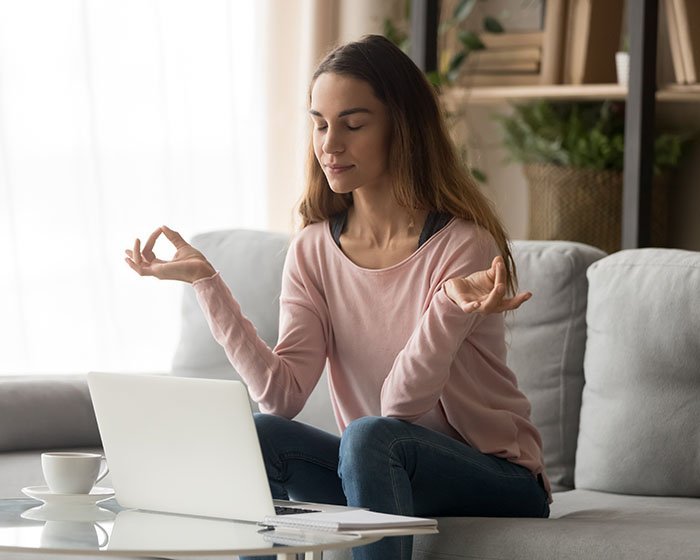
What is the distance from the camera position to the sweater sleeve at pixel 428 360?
1.63 metres

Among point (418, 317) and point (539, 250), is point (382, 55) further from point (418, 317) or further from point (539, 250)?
point (539, 250)

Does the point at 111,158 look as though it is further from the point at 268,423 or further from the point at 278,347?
the point at 268,423

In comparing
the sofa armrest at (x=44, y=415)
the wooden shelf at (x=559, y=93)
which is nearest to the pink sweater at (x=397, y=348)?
the sofa armrest at (x=44, y=415)

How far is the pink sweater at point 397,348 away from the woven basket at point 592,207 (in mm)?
1400

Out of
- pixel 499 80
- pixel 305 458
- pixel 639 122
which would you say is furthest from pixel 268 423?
pixel 499 80

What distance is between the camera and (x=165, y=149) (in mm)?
3246

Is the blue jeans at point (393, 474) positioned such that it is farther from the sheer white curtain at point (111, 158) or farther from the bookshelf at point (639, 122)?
the sheer white curtain at point (111, 158)

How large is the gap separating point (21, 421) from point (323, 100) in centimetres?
91

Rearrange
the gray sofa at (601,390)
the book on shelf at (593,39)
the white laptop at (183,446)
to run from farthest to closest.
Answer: the book on shelf at (593,39) → the gray sofa at (601,390) → the white laptop at (183,446)

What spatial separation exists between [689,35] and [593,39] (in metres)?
0.34

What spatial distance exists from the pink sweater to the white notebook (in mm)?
371

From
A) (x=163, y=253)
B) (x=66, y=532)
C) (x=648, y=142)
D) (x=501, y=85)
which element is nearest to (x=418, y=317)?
(x=66, y=532)

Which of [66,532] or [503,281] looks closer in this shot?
[66,532]

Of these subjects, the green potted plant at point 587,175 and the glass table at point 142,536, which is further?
the green potted plant at point 587,175
